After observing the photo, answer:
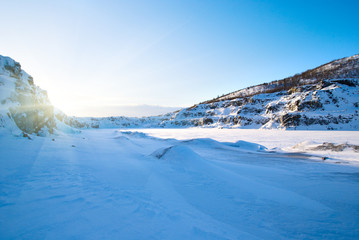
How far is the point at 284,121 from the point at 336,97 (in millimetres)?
7337

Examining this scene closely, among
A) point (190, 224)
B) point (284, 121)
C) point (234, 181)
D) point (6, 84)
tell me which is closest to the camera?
point (190, 224)

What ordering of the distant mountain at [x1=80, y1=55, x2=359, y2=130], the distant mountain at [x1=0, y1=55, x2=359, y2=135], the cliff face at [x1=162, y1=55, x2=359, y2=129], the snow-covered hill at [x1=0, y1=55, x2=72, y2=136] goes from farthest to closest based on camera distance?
the distant mountain at [x1=80, y1=55, x2=359, y2=130] < the cliff face at [x1=162, y1=55, x2=359, y2=129] < the distant mountain at [x1=0, y1=55, x2=359, y2=135] < the snow-covered hill at [x1=0, y1=55, x2=72, y2=136]

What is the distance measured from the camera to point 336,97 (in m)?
17.8

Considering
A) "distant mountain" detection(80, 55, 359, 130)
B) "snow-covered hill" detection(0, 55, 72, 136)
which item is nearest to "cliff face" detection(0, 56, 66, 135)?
"snow-covered hill" detection(0, 55, 72, 136)

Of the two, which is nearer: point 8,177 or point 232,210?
point 232,210

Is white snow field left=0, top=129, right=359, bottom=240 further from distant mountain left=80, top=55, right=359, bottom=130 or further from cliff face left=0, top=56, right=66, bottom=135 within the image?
distant mountain left=80, top=55, right=359, bottom=130

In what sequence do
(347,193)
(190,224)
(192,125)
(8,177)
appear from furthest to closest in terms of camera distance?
(192,125), (347,193), (8,177), (190,224)

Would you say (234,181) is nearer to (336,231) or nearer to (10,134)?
(336,231)


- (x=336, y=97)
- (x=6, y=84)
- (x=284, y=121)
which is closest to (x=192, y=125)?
(x=284, y=121)

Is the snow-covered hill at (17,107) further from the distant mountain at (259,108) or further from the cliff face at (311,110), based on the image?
the cliff face at (311,110)

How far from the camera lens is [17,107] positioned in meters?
5.54

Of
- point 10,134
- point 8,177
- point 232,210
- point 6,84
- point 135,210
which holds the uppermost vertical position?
point 6,84

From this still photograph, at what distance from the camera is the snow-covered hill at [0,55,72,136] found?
498 cm

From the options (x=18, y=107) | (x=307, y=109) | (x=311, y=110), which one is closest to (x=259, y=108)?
(x=307, y=109)
